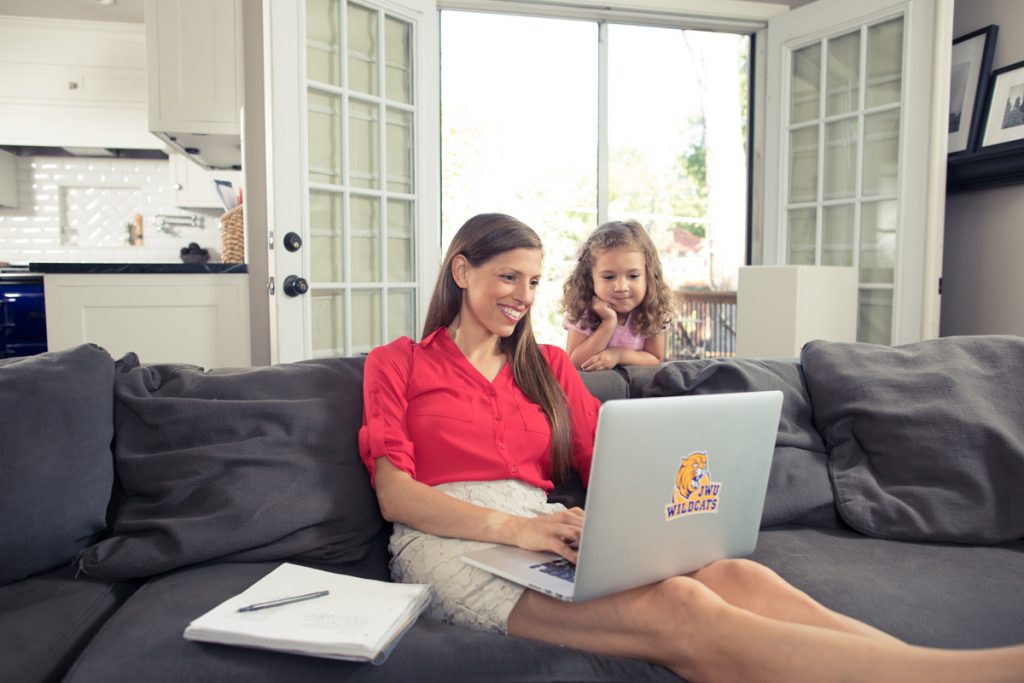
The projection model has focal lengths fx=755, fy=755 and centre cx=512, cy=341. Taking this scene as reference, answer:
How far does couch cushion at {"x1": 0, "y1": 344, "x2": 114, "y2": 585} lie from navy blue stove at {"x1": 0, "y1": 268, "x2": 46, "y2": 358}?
2.31 metres

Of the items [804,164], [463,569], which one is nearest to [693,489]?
[463,569]

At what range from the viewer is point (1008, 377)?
1775 mm

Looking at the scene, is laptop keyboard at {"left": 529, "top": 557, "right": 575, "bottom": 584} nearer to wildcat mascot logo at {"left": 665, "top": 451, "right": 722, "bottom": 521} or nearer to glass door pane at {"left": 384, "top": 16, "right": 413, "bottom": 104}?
wildcat mascot logo at {"left": 665, "top": 451, "right": 722, "bottom": 521}

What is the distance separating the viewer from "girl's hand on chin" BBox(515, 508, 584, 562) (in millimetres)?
1197

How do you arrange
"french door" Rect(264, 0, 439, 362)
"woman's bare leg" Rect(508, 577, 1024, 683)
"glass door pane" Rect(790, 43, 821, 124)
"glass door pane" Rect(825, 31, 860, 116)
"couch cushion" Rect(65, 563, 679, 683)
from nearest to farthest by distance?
"woman's bare leg" Rect(508, 577, 1024, 683)
"couch cushion" Rect(65, 563, 679, 683)
"french door" Rect(264, 0, 439, 362)
"glass door pane" Rect(825, 31, 860, 116)
"glass door pane" Rect(790, 43, 821, 124)

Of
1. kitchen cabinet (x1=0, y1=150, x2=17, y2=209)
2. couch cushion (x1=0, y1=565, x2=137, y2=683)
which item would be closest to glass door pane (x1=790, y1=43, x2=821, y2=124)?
couch cushion (x1=0, y1=565, x2=137, y2=683)

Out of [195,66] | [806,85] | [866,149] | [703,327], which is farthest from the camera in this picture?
[703,327]

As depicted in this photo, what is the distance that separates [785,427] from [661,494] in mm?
881

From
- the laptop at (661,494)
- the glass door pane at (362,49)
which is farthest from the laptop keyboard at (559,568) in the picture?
the glass door pane at (362,49)

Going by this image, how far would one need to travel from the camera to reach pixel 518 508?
1.45 metres

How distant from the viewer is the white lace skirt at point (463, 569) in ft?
4.08

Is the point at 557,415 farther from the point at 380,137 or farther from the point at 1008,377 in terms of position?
the point at 380,137

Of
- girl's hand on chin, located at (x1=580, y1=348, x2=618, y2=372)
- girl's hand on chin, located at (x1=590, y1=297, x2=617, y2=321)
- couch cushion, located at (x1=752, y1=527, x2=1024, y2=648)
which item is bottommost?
couch cushion, located at (x1=752, y1=527, x2=1024, y2=648)

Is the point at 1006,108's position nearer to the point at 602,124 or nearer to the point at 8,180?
the point at 602,124
